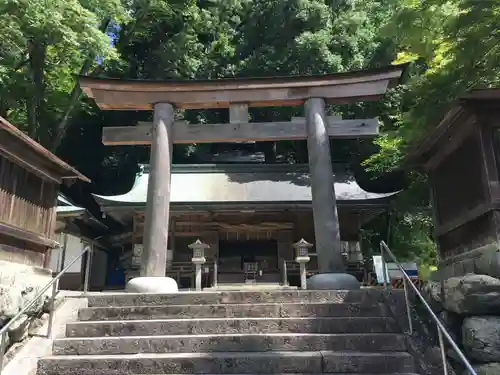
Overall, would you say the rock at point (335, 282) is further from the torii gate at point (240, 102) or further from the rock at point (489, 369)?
the rock at point (489, 369)

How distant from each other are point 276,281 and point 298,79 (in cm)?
785

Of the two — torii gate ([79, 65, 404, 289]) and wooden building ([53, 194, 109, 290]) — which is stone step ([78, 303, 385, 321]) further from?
wooden building ([53, 194, 109, 290])

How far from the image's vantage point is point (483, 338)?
3885 mm

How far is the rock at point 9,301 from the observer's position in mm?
4449

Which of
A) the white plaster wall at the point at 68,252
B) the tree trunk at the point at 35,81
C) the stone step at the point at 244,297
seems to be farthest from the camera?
the white plaster wall at the point at 68,252

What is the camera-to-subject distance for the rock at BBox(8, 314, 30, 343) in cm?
460

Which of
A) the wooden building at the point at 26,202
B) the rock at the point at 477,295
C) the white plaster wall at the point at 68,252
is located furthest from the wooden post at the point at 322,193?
the white plaster wall at the point at 68,252

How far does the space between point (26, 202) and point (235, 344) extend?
3.99 meters

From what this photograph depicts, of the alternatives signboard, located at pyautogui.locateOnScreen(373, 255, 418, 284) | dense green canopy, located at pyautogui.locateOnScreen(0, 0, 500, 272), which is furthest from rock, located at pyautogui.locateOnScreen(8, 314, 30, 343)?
signboard, located at pyautogui.locateOnScreen(373, 255, 418, 284)

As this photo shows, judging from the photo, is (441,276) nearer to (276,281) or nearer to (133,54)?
(276,281)

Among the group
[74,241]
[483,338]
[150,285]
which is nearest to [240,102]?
[150,285]

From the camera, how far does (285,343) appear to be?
4766 millimetres

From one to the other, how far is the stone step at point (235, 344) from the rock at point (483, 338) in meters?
0.86

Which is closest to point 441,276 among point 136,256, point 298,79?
point 298,79
